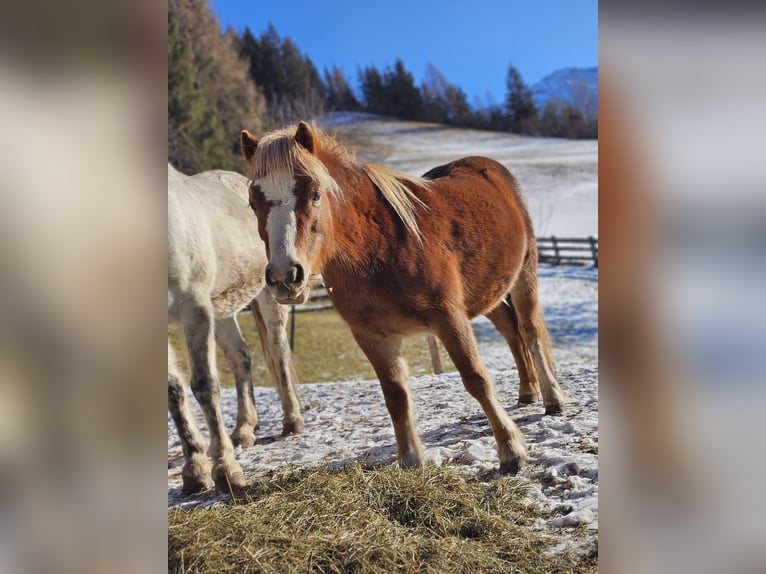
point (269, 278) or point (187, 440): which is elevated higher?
point (269, 278)

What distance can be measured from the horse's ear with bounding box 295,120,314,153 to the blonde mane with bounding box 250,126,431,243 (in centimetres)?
3

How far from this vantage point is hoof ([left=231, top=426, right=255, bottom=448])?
3306 mm

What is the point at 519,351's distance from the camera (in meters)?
3.19

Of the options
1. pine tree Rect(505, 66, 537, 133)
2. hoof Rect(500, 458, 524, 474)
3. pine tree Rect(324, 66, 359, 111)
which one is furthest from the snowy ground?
pine tree Rect(324, 66, 359, 111)

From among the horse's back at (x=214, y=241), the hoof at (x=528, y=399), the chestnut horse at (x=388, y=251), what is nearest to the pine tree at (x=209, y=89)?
the horse's back at (x=214, y=241)

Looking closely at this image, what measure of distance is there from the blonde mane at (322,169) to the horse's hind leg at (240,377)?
1813mm

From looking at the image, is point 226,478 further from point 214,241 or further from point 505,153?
point 505,153

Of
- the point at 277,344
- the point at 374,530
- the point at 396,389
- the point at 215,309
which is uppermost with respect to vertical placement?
the point at 215,309

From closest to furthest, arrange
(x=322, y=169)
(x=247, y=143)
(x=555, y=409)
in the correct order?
(x=322, y=169)
(x=247, y=143)
(x=555, y=409)

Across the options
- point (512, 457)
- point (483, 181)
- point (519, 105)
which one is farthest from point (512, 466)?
point (519, 105)

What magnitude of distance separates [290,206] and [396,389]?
1.00 meters
